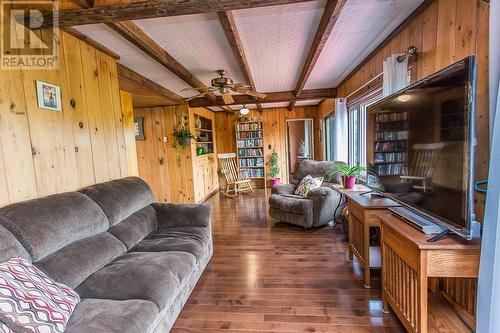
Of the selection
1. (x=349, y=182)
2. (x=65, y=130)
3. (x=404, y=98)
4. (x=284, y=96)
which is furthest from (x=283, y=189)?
(x=65, y=130)

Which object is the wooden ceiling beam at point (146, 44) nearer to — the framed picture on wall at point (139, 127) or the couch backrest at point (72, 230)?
the couch backrest at point (72, 230)

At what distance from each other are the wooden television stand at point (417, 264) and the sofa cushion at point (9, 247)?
2.01 m

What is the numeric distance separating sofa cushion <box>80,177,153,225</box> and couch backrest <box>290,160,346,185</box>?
2.63m

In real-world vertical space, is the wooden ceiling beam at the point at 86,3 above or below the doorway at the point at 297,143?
above

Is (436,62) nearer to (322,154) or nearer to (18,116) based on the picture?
(18,116)

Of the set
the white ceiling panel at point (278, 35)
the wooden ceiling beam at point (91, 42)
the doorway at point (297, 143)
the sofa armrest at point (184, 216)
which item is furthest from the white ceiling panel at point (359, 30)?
the doorway at point (297, 143)

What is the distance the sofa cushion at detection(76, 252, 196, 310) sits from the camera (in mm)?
1389

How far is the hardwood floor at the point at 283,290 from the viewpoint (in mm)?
1711

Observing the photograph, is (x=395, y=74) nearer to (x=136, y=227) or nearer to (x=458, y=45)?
(x=458, y=45)

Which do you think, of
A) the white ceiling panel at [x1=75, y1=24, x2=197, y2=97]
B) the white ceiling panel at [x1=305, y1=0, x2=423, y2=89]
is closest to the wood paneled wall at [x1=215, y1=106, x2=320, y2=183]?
the white ceiling panel at [x1=75, y1=24, x2=197, y2=97]

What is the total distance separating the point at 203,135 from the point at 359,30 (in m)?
4.73

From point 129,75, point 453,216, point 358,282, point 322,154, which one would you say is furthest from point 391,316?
point 322,154

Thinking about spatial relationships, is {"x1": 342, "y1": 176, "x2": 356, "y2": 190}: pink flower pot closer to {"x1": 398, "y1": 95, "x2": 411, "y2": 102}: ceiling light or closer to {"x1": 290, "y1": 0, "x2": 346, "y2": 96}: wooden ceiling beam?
{"x1": 398, "y1": 95, "x2": 411, "y2": 102}: ceiling light

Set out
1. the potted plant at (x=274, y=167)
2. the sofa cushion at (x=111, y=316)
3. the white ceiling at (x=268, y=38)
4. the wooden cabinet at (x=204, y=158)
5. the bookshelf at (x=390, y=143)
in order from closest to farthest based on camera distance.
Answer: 1. the sofa cushion at (x=111, y=316)
2. the bookshelf at (x=390, y=143)
3. the white ceiling at (x=268, y=38)
4. the wooden cabinet at (x=204, y=158)
5. the potted plant at (x=274, y=167)
